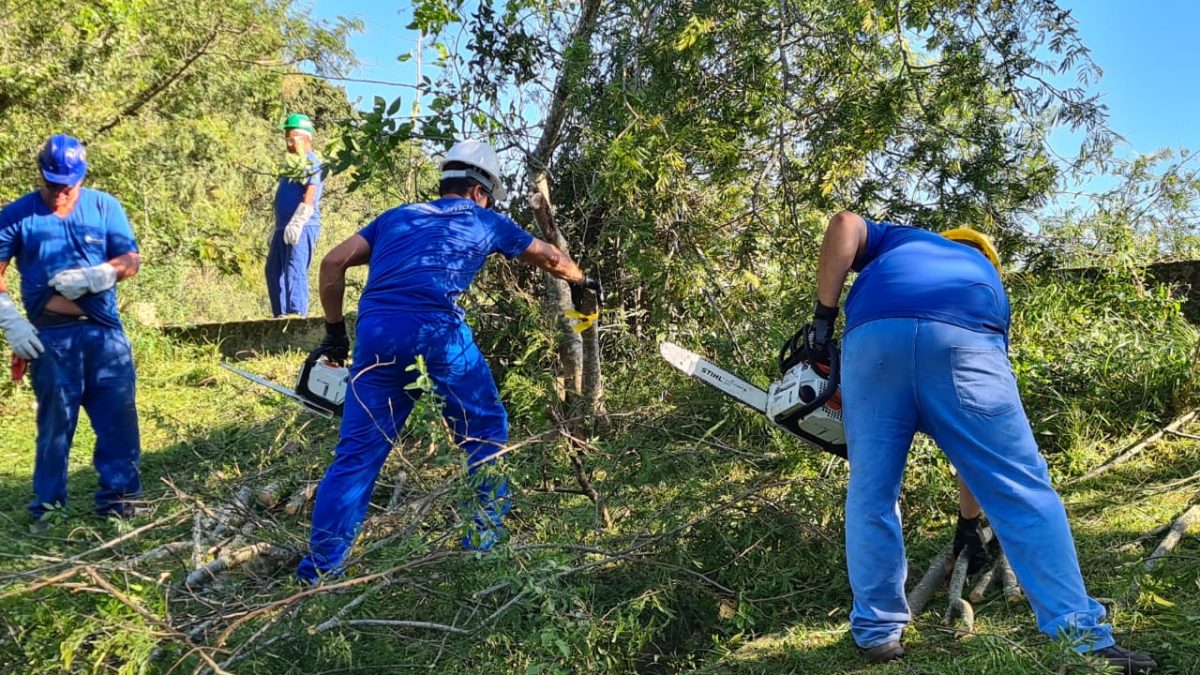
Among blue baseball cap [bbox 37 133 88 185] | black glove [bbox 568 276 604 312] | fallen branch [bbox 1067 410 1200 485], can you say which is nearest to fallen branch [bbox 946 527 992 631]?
fallen branch [bbox 1067 410 1200 485]

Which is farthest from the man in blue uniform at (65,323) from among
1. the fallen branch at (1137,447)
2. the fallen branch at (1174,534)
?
the fallen branch at (1137,447)

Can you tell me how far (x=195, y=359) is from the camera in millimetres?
7570

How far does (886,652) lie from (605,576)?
108 cm

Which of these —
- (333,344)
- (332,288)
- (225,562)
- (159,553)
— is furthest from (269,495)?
(159,553)

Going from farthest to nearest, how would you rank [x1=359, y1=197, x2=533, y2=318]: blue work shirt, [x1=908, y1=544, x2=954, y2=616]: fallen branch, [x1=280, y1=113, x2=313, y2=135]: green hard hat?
1. [x1=280, y1=113, x2=313, y2=135]: green hard hat
2. [x1=359, y1=197, x2=533, y2=318]: blue work shirt
3. [x1=908, y1=544, x2=954, y2=616]: fallen branch

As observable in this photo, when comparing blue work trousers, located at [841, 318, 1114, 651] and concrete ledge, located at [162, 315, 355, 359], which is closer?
blue work trousers, located at [841, 318, 1114, 651]

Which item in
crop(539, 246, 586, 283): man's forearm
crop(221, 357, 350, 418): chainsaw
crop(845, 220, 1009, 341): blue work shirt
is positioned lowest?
crop(221, 357, 350, 418): chainsaw

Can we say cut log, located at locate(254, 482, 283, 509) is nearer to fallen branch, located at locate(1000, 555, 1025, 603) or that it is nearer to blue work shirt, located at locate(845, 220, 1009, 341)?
blue work shirt, located at locate(845, 220, 1009, 341)

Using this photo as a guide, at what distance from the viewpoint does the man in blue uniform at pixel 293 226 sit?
6.85 metres

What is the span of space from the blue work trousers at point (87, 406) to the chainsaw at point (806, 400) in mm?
3126

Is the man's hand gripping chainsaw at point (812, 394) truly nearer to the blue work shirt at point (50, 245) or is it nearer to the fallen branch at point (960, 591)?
the fallen branch at point (960, 591)

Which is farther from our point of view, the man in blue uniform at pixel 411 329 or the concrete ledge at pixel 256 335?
the concrete ledge at pixel 256 335

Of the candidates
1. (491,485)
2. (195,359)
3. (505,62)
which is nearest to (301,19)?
(195,359)

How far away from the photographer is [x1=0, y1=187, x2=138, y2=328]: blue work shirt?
14.7 ft
